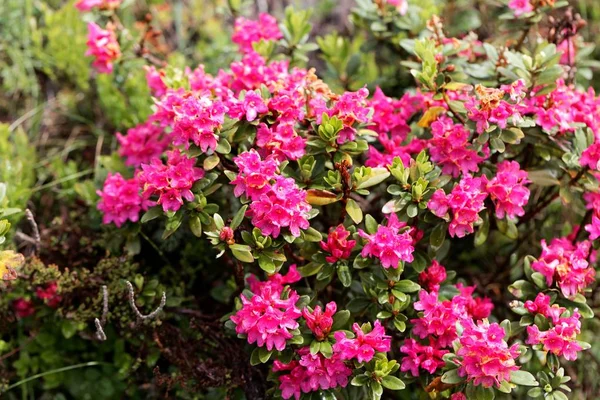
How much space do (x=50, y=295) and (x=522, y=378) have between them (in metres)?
1.60

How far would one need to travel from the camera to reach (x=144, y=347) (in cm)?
252

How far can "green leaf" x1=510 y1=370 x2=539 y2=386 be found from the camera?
2.00 meters

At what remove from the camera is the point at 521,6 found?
2.64 metres

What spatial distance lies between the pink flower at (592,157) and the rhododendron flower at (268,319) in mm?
1036

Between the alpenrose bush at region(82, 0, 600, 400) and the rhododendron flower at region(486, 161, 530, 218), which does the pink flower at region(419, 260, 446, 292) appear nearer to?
the alpenrose bush at region(82, 0, 600, 400)

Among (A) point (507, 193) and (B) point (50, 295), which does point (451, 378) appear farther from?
(B) point (50, 295)

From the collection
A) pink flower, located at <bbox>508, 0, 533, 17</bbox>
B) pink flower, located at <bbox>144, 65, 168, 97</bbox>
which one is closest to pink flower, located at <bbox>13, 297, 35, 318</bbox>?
pink flower, located at <bbox>144, 65, 168, 97</bbox>

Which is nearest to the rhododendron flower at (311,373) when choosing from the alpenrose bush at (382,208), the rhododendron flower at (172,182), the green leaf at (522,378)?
the alpenrose bush at (382,208)

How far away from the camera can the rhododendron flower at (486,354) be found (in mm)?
1920

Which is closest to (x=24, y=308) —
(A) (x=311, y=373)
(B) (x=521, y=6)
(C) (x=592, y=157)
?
(A) (x=311, y=373)

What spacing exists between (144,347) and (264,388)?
46 centimetres

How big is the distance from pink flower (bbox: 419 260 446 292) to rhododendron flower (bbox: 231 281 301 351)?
0.45 metres

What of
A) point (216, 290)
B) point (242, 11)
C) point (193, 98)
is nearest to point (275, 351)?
point (216, 290)

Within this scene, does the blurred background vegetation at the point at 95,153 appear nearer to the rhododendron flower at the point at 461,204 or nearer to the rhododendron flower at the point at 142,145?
the rhododendron flower at the point at 142,145
